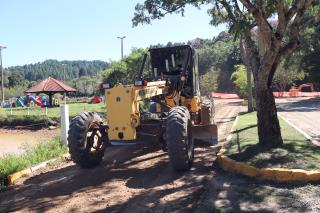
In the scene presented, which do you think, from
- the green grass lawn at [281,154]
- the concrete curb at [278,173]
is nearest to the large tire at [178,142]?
the concrete curb at [278,173]

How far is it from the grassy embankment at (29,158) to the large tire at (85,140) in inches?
59.0

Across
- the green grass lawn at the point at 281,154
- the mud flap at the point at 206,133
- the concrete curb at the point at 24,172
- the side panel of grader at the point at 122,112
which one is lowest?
the concrete curb at the point at 24,172

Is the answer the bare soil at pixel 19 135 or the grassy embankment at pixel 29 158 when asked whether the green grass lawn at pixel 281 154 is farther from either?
the bare soil at pixel 19 135

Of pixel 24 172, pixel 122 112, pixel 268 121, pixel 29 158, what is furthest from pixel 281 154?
pixel 29 158

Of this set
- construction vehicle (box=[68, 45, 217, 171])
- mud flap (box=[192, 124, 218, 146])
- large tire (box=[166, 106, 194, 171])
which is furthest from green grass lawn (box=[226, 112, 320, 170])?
large tire (box=[166, 106, 194, 171])

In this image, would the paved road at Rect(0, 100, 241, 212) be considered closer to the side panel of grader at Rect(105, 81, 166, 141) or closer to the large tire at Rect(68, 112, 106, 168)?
the large tire at Rect(68, 112, 106, 168)

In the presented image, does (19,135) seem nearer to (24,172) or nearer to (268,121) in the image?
(24,172)

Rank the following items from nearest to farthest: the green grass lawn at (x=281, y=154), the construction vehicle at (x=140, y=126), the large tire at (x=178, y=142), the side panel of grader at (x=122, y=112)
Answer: the green grass lawn at (x=281, y=154), the large tire at (x=178, y=142), the construction vehicle at (x=140, y=126), the side panel of grader at (x=122, y=112)

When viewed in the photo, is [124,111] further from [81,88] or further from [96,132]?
[81,88]

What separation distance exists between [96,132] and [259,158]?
11.8ft

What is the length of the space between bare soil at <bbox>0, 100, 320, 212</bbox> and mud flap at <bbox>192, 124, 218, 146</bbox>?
96 cm

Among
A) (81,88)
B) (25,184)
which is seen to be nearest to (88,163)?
(25,184)

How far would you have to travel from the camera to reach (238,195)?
702 centimetres

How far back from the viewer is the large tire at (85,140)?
362 inches
